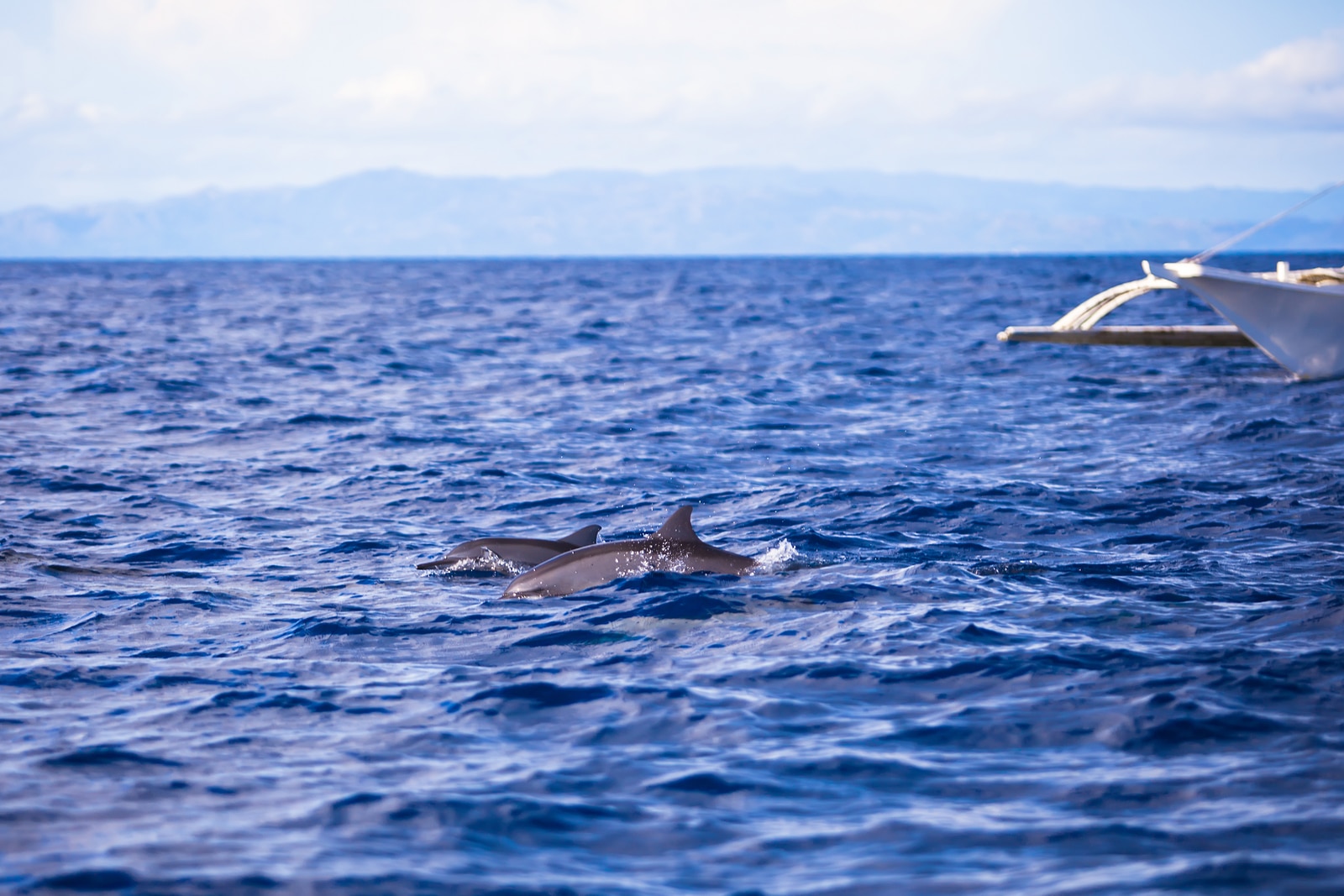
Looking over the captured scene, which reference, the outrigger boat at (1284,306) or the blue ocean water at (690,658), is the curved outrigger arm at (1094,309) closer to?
the outrigger boat at (1284,306)

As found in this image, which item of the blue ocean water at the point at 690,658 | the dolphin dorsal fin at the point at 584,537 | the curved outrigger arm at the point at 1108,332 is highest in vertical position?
the curved outrigger arm at the point at 1108,332

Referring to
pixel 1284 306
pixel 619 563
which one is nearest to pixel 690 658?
pixel 619 563

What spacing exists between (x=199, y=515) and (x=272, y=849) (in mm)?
9944

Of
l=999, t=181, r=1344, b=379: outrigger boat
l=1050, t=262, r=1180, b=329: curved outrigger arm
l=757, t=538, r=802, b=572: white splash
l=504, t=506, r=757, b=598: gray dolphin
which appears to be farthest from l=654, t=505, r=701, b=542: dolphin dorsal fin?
l=1050, t=262, r=1180, b=329: curved outrigger arm

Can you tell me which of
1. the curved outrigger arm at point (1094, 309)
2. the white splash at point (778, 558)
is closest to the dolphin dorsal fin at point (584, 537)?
the white splash at point (778, 558)

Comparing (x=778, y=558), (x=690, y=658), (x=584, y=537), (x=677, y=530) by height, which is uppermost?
(x=677, y=530)

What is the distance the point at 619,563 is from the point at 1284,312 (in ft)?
51.7

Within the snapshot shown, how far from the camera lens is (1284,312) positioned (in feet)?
74.6

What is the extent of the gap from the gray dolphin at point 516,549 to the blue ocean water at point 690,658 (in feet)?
1.08

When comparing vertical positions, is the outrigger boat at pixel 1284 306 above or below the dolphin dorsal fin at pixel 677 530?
above

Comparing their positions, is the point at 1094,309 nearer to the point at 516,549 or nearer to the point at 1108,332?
the point at 1108,332

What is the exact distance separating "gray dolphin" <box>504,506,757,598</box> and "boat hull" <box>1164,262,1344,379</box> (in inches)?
510

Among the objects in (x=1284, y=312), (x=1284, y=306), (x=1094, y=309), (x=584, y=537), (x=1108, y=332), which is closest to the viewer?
(x=584, y=537)

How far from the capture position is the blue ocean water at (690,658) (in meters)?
6.56
